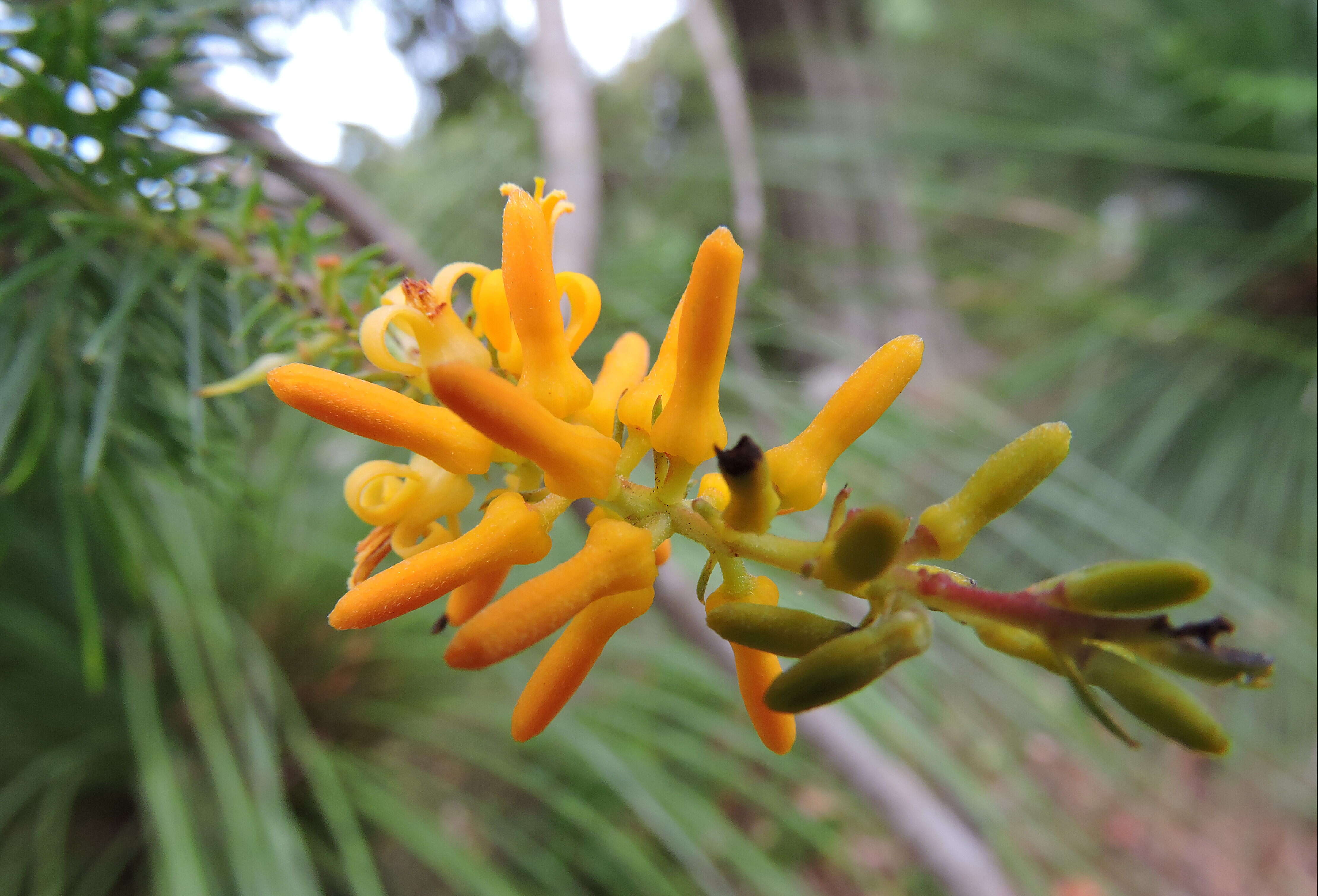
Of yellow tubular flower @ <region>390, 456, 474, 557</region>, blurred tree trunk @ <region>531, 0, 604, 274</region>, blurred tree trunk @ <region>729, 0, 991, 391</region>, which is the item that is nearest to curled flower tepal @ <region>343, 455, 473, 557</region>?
yellow tubular flower @ <region>390, 456, 474, 557</region>

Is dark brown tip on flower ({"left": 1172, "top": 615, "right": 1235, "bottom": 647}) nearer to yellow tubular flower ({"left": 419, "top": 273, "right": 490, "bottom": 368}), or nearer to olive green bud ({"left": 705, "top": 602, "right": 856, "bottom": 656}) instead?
olive green bud ({"left": 705, "top": 602, "right": 856, "bottom": 656})

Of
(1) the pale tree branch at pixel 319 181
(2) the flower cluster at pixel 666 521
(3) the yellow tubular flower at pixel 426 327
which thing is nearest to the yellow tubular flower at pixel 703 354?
(2) the flower cluster at pixel 666 521

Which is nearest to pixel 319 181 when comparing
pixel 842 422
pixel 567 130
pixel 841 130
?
pixel 567 130

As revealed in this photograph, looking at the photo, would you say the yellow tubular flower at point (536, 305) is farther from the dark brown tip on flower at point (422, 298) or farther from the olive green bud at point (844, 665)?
the olive green bud at point (844, 665)

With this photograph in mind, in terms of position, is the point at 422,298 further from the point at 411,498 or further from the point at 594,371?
the point at 594,371

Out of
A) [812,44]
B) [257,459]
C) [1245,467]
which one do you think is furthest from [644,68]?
[1245,467]
